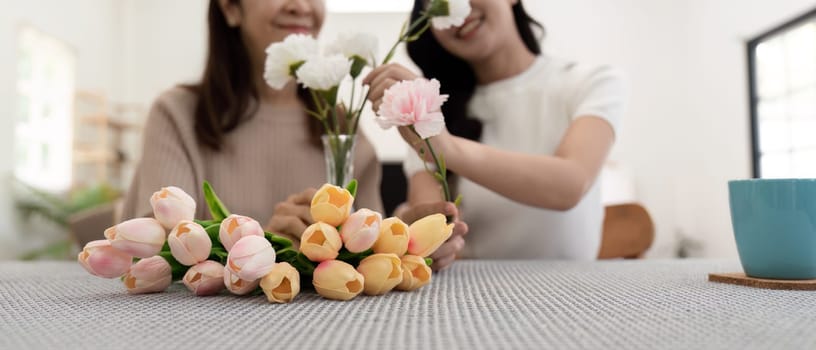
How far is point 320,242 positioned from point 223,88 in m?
0.74

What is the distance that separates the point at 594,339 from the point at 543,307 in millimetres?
117

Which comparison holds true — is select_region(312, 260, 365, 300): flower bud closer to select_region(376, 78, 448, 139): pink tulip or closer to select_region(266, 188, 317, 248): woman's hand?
select_region(376, 78, 448, 139): pink tulip

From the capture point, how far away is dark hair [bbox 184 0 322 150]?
1128 millimetres

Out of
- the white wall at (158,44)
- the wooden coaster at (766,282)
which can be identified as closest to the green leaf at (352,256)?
the wooden coaster at (766,282)

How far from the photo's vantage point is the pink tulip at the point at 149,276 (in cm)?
52

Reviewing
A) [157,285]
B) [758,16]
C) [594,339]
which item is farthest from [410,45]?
[758,16]

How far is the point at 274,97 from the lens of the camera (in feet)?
4.00

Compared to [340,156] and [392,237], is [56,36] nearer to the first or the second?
[340,156]

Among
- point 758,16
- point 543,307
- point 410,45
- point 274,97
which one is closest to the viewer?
point 543,307

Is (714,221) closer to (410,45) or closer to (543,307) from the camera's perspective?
(410,45)

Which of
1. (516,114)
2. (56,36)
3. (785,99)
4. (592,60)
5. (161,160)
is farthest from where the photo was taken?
(592,60)

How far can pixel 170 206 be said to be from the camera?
0.49 meters

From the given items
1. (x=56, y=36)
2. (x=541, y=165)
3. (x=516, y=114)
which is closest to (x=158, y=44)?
(x=56, y=36)

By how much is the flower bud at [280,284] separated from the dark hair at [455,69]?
0.81 m
